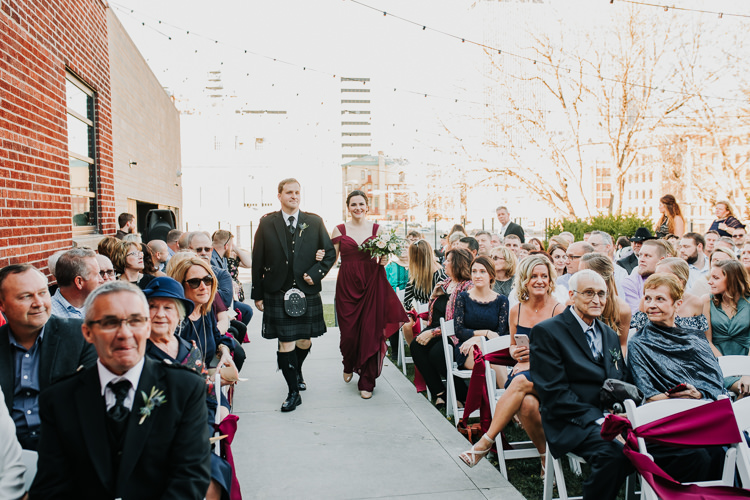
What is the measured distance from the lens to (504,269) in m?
6.92

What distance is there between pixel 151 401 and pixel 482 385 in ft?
9.98

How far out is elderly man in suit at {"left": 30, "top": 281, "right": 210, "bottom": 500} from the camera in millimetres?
2314

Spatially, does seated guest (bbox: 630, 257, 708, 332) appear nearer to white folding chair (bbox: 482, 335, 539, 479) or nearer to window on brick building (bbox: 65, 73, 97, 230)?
white folding chair (bbox: 482, 335, 539, 479)

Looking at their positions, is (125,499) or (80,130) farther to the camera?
(80,130)

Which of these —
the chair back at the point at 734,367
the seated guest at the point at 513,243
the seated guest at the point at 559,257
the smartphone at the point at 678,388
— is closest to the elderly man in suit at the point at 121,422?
the smartphone at the point at 678,388

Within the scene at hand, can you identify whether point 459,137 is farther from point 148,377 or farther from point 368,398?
point 148,377

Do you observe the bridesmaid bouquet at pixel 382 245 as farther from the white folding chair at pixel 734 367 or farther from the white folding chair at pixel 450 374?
the white folding chair at pixel 734 367

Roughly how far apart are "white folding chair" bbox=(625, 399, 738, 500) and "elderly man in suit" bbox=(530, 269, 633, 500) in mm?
290

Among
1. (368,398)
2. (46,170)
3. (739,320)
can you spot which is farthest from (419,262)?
(46,170)

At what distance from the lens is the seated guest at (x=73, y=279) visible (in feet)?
12.9

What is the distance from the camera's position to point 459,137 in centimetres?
2230

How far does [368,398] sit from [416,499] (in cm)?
231

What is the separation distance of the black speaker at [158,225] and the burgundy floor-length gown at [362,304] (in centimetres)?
489

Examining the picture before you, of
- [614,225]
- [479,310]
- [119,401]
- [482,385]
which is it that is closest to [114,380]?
[119,401]
